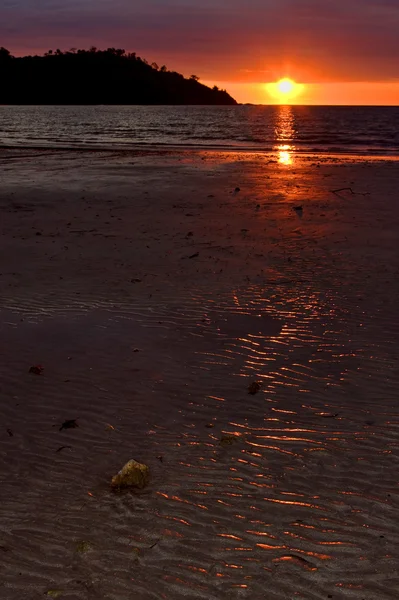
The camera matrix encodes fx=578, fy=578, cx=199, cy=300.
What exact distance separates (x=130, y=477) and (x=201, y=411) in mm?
1338

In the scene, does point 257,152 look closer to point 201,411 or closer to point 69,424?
point 201,411

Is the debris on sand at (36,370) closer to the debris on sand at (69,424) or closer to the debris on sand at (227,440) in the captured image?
the debris on sand at (69,424)

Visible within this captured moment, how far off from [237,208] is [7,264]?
6.51 metres

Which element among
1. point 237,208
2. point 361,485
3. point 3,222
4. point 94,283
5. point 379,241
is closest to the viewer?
point 361,485

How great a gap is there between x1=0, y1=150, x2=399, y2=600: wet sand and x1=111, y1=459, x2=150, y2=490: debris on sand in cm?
8

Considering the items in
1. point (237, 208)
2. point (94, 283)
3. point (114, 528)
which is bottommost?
point (114, 528)

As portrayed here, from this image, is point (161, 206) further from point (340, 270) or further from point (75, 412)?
point (75, 412)

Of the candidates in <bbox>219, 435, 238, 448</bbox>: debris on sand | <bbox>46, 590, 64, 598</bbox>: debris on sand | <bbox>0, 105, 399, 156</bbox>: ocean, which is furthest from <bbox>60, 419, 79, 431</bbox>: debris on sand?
<bbox>0, 105, 399, 156</bbox>: ocean

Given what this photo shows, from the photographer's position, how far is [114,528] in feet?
13.1

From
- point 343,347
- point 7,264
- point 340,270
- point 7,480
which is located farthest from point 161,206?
point 7,480

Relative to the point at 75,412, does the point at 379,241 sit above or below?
above

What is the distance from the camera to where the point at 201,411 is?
5.63 meters

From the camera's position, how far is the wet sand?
3.70 meters

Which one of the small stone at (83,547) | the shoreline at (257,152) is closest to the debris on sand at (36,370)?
the small stone at (83,547)
